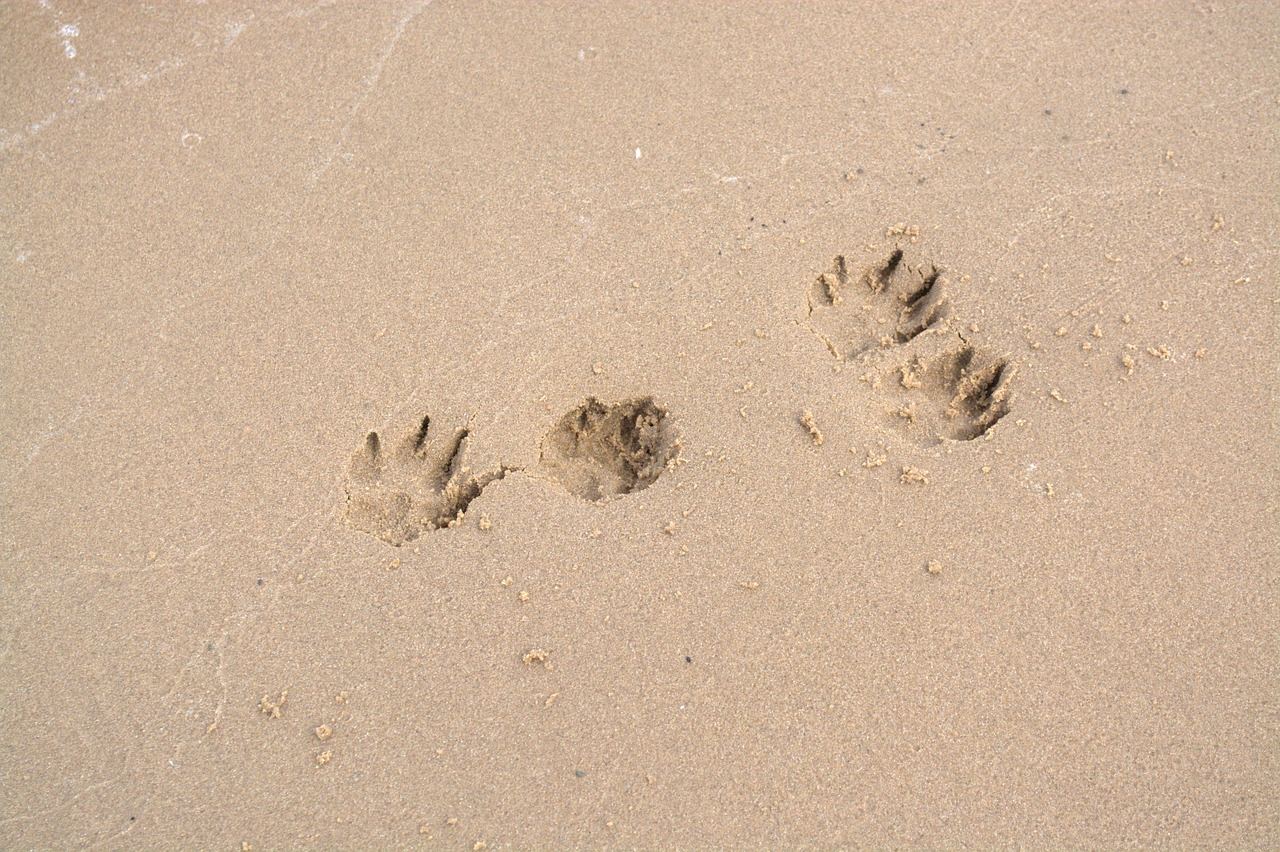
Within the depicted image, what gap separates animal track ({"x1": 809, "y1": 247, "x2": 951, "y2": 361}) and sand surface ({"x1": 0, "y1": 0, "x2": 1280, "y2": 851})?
0.04 feet

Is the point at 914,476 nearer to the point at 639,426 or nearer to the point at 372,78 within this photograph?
the point at 639,426

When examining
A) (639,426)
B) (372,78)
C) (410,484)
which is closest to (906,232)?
(639,426)

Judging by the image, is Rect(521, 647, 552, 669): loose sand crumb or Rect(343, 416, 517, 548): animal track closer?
Rect(521, 647, 552, 669): loose sand crumb

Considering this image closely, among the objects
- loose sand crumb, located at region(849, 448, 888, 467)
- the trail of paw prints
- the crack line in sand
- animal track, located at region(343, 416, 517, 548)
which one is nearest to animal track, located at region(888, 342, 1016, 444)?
the trail of paw prints

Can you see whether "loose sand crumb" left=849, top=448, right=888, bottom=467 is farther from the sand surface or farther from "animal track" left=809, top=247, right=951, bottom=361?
"animal track" left=809, top=247, right=951, bottom=361

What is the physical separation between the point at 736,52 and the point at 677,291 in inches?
38.4

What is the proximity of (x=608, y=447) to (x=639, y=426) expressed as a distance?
0.09m

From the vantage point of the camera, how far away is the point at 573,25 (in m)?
3.21

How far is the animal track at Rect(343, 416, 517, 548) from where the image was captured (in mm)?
2293

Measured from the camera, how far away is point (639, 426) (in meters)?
2.38

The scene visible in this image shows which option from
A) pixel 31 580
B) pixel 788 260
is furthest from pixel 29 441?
pixel 788 260

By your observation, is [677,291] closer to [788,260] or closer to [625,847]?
[788,260]

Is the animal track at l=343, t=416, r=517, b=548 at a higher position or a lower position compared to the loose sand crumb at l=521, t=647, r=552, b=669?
higher

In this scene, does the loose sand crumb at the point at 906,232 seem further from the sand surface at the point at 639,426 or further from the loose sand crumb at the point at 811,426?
the loose sand crumb at the point at 811,426
